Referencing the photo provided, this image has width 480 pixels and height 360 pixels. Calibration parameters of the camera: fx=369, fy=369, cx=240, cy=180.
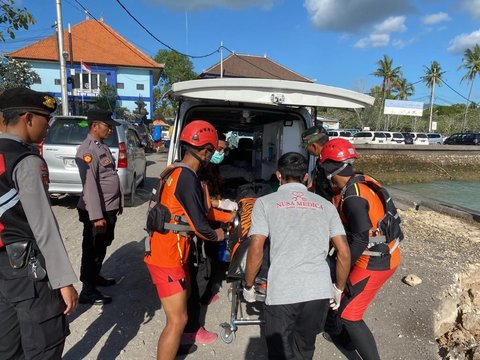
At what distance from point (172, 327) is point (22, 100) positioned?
5.51 feet

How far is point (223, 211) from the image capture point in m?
3.52

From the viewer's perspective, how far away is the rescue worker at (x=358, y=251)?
257cm

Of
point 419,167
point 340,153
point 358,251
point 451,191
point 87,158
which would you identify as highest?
point 340,153

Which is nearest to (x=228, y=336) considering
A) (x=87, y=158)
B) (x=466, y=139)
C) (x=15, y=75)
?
(x=87, y=158)

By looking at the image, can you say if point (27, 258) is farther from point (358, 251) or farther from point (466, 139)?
point (466, 139)

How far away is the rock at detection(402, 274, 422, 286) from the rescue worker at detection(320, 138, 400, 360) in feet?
6.65

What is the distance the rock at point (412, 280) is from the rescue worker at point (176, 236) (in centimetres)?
305

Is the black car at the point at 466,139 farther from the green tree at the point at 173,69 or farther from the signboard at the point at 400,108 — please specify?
the green tree at the point at 173,69

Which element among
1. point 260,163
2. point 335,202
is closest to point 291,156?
point 335,202

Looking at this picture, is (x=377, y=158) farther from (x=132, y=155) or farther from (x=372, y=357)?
(x=372, y=357)

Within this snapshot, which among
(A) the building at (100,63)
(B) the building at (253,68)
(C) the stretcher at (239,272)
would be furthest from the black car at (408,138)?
(C) the stretcher at (239,272)

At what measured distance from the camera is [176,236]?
2525 mm

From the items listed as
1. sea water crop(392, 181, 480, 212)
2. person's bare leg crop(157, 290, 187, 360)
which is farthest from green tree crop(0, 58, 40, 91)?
sea water crop(392, 181, 480, 212)

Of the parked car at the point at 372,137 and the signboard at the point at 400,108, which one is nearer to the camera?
the parked car at the point at 372,137
